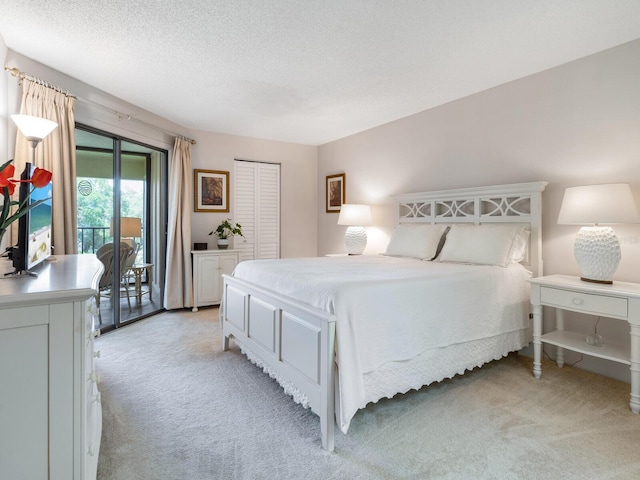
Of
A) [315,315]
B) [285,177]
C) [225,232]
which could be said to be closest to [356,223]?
[285,177]

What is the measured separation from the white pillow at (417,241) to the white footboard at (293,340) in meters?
1.74

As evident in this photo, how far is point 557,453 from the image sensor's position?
5.70ft

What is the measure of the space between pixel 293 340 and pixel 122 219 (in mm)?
2862

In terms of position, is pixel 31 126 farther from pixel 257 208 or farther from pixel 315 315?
pixel 257 208

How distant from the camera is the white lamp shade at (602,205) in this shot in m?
2.23

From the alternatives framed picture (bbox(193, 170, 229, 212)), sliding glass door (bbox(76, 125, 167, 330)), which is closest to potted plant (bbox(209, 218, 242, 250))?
framed picture (bbox(193, 170, 229, 212))

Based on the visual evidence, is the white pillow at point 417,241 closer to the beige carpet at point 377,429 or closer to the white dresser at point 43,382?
the beige carpet at point 377,429

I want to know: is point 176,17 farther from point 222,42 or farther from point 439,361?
point 439,361

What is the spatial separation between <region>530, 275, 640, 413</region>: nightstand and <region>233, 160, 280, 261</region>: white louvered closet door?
390cm

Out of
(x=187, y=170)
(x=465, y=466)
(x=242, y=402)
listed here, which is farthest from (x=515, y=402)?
(x=187, y=170)

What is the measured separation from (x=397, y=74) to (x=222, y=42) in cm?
150

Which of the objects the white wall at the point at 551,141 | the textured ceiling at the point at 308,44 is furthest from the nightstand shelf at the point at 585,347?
the textured ceiling at the point at 308,44

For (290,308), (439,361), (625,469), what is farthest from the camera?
(439,361)

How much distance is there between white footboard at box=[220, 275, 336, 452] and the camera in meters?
1.79
